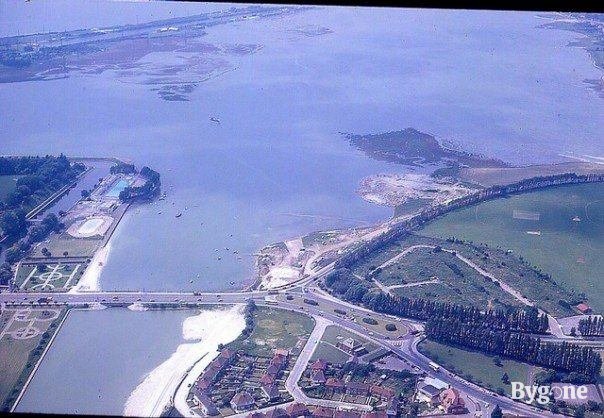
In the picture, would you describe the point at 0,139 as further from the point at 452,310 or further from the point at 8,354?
the point at 452,310

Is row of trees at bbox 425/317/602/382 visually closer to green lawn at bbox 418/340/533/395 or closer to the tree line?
green lawn at bbox 418/340/533/395

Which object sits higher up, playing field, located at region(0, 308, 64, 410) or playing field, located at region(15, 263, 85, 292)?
playing field, located at region(15, 263, 85, 292)

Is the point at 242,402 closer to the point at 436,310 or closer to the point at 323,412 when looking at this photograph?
the point at 323,412

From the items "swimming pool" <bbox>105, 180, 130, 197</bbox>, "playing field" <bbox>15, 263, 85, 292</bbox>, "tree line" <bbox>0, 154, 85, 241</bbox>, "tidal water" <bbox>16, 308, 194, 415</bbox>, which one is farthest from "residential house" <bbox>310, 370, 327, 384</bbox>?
"swimming pool" <bbox>105, 180, 130, 197</bbox>

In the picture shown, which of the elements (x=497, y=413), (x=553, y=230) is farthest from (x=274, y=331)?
(x=553, y=230)

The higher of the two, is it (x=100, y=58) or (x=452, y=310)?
(x=100, y=58)

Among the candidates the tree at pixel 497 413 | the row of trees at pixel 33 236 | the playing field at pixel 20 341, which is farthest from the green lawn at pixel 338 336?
the row of trees at pixel 33 236

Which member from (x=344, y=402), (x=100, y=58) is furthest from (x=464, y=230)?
(x=100, y=58)
